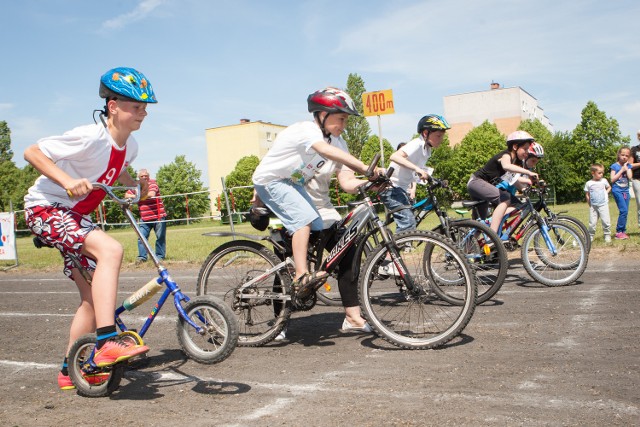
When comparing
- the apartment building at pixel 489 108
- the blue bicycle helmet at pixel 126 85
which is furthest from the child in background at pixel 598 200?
the apartment building at pixel 489 108

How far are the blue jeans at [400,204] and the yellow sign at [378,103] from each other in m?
9.72

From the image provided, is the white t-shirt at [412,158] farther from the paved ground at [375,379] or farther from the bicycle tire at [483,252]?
the paved ground at [375,379]

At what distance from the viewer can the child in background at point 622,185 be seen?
1353 centimetres

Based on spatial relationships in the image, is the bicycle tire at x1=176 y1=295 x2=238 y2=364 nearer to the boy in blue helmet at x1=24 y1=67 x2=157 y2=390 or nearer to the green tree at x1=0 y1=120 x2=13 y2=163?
the boy in blue helmet at x1=24 y1=67 x2=157 y2=390

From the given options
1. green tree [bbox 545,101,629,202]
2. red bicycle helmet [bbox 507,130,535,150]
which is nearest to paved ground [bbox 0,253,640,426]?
red bicycle helmet [bbox 507,130,535,150]

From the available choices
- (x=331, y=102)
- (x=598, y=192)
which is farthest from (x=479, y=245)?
(x=598, y=192)

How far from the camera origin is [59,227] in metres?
4.08

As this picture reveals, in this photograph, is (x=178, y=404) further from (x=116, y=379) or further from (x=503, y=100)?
(x=503, y=100)

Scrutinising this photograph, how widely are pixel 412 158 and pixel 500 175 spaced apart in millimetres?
1789

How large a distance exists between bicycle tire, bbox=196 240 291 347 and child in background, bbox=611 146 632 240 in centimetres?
1018

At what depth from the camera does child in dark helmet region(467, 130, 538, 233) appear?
859 cm

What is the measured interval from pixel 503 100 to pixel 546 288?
329ft

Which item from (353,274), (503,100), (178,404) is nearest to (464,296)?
(353,274)

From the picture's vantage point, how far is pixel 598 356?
447cm
